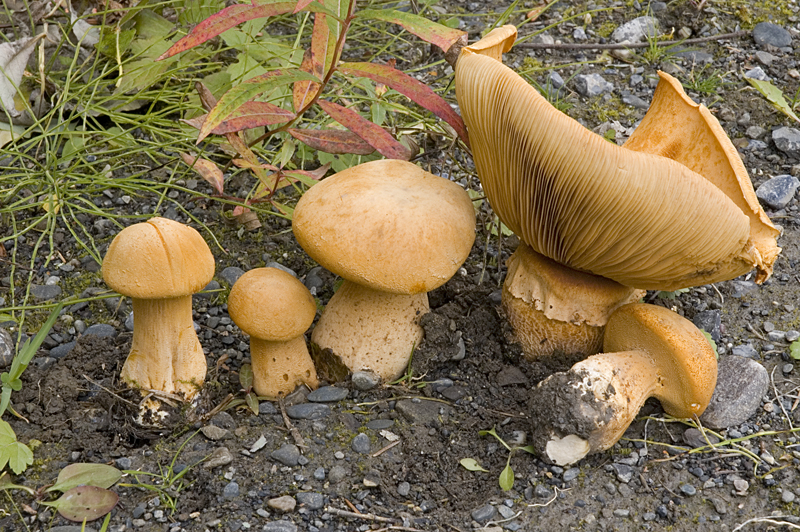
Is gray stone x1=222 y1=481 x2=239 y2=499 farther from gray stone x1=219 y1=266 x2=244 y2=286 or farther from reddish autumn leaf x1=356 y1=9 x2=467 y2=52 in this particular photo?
reddish autumn leaf x1=356 y1=9 x2=467 y2=52

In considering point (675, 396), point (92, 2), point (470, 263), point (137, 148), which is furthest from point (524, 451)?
point (92, 2)

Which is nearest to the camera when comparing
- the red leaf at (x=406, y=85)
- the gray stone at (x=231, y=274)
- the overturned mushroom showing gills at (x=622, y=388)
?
the overturned mushroom showing gills at (x=622, y=388)

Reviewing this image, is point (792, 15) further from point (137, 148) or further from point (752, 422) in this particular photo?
point (137, 148)

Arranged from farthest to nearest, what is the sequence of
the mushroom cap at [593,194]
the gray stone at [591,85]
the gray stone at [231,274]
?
1. the gray stone at [591,85]
2. the gray stone at [231,274]
3. the mushroom cap at [593,194]

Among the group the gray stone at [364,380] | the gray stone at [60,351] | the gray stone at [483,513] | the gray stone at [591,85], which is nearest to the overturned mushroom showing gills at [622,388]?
the gray stone at [483,513]

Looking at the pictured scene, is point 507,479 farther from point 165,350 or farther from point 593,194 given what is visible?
point 165,350

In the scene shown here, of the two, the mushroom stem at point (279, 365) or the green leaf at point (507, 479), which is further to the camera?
the mushroom stem at point (279, 365)

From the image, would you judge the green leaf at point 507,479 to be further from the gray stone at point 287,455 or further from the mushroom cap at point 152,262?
the mushroom cap at point 152,262

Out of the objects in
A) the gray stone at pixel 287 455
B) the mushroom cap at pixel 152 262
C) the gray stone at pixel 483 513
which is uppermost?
the mushroom cap at pixel 152 262
